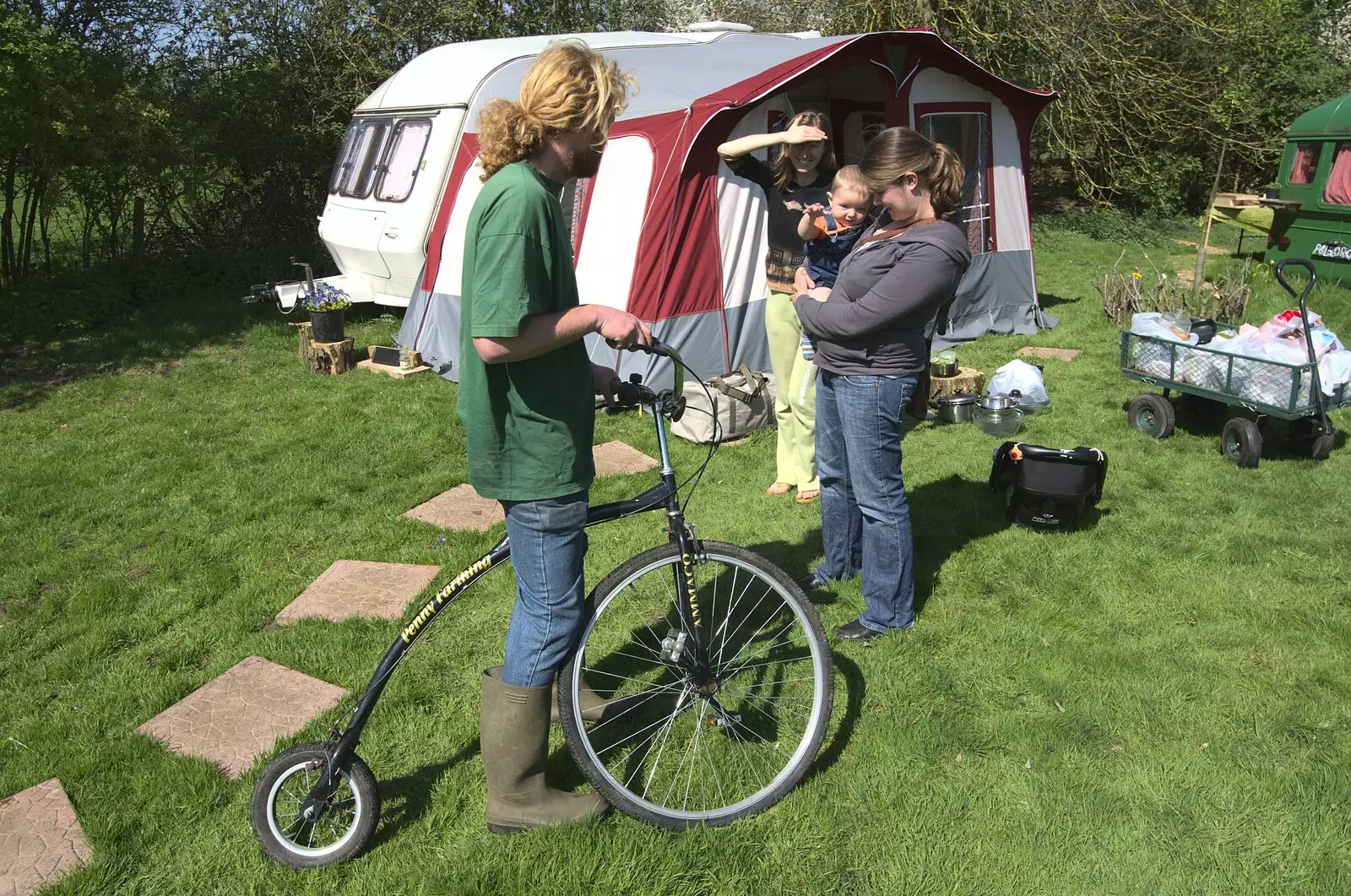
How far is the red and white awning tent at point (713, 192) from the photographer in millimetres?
6621

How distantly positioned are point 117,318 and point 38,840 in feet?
25.5

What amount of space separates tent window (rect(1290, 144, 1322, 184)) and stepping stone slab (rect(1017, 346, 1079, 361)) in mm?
4598

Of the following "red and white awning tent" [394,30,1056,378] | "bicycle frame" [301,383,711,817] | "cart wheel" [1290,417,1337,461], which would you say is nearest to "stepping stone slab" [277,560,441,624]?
"bicycle frame" [301,383,711,817]

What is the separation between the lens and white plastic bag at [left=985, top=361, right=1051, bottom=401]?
20.8 feet

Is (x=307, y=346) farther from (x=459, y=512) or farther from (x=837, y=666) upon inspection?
(x=837, y=666)

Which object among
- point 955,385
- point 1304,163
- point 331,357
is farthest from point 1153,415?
point 1304,163

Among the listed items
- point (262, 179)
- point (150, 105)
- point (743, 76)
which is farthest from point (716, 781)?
point (262, 179)

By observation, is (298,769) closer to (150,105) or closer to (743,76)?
(743,76)

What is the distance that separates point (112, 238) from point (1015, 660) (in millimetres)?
10231

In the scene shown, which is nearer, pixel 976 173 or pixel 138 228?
pixel 976 173

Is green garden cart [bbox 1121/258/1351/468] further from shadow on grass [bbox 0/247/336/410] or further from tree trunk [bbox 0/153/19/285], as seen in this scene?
tree trunk [bbox 0/153/19/285]

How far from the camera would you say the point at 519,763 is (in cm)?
247

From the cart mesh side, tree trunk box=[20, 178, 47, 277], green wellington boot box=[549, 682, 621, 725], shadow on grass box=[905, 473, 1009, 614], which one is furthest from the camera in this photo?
tree trunk box=[20, 178, 47, 277]

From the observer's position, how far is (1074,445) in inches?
221
